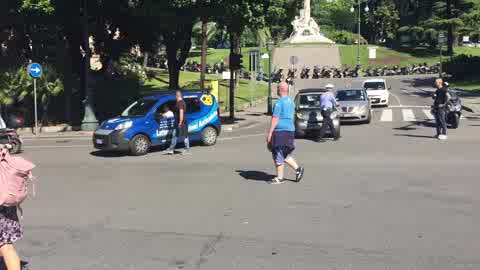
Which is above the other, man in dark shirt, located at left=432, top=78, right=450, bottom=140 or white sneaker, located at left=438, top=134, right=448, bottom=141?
man in dark shirt, located at left=432, top=78, right=450, bottom=140

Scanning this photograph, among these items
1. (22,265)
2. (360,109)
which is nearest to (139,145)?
(22,265)

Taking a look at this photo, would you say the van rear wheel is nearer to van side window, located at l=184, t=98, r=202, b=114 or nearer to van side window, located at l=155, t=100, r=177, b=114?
van side window, located at l=155, t=100, r=177, b=114

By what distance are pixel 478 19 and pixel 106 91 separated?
47.9 m

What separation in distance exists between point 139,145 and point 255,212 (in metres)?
8.23

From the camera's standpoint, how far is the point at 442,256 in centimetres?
650

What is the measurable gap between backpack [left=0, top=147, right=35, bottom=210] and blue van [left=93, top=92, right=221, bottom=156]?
10830mm

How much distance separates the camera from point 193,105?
1802cm

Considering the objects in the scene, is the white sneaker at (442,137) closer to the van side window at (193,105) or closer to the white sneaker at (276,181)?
the van side window at (193,105)

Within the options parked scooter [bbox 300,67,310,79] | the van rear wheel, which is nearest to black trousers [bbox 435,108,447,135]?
the van rear wheel

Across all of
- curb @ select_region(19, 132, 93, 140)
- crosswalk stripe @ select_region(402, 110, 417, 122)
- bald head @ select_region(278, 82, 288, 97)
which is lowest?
curb @ select_region(19, 132, 93, 140)

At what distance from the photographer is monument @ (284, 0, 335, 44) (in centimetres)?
7588

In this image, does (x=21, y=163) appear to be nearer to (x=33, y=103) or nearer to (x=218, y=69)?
(x=33, y=103)

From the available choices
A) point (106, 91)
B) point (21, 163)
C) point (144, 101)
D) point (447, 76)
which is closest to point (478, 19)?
point (447, 76)

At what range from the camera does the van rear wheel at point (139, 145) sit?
642 inches
